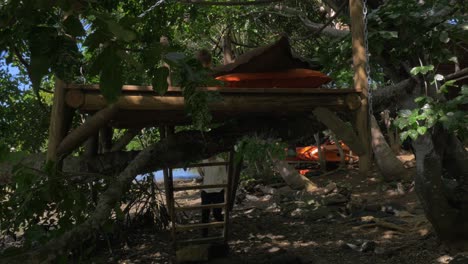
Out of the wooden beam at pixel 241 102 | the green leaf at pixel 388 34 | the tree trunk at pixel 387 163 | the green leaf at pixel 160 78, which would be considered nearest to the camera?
the green leaf at pixel 160 78

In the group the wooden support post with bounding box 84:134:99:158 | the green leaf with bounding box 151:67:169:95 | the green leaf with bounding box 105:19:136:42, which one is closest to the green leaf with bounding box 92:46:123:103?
the green leaf with bounding box 105:19:136:42

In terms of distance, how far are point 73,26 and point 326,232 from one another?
19.8 feet

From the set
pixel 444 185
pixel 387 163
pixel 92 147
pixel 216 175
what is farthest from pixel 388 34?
pixel 387 163

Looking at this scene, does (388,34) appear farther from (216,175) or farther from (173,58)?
(216,175)

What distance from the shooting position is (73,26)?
1503mm

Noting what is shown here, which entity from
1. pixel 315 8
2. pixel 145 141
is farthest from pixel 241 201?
pixel 315 8

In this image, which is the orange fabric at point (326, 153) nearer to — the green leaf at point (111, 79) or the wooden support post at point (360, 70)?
the wooden support post at point (360, 70)

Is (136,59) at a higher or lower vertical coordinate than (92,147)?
higher

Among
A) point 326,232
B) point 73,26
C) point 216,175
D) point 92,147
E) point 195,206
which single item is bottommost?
point 326,232

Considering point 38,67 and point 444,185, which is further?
point 444,185

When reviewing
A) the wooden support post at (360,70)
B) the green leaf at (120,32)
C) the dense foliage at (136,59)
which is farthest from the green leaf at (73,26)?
the wooden support post at (360,70)

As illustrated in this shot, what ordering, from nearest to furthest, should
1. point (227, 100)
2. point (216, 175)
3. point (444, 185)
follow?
point (227, 100), point (444, 185), point (216, 175)

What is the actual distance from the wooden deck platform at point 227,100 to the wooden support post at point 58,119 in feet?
0.15

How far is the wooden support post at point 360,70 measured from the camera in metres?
3.37
